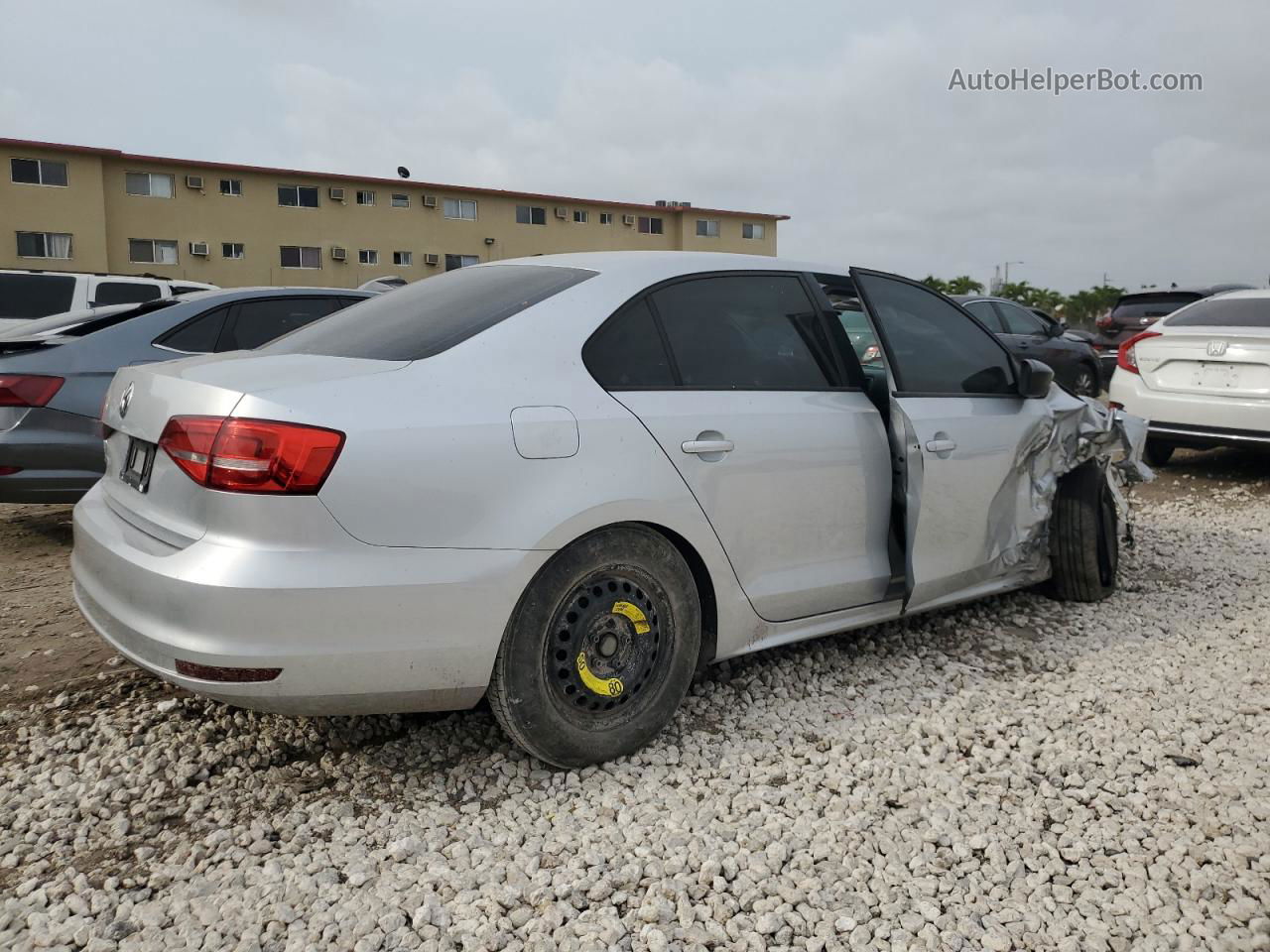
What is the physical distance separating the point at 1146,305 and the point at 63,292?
13914 millimetres

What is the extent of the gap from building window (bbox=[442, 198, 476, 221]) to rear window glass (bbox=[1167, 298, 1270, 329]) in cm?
2867

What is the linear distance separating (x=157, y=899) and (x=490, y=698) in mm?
939

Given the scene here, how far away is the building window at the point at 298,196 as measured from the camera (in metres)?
30.8

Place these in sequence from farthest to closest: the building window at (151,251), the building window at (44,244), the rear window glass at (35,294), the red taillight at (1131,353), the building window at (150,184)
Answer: the building window at (151,251) → the building window at (150,184) → the building window at (44,244) → the rear window glass at (35,294) → the red taillight at (1131,353)

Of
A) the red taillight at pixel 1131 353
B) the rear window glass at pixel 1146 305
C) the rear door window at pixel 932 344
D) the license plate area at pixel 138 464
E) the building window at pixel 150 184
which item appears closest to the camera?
the license plate area at pixel 138 464

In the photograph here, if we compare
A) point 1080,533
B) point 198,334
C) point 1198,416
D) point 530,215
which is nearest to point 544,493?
point 1080,533

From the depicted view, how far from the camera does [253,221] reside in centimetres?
3031

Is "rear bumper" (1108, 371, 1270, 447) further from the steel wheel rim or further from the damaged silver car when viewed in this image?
the steel wheel rim

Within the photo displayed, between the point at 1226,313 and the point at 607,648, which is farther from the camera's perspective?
the point at 1226,313

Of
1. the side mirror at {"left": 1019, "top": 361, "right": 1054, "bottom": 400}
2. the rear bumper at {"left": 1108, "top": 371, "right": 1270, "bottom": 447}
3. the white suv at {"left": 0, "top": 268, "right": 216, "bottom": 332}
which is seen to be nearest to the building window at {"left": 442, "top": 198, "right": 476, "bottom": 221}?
the white suv at {"left": 0, "top": 268, "right": 216, "bottom": 332}

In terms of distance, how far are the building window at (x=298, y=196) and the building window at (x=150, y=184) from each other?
10.4 feet

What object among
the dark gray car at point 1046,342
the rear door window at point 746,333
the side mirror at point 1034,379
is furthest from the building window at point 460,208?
the rear door window at point 746,333

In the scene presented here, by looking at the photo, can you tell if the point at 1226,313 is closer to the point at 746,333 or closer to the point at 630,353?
the point at 746,333

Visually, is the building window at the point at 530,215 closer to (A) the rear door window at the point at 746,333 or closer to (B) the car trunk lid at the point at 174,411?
(A) the rear door window at the point at 746,333
